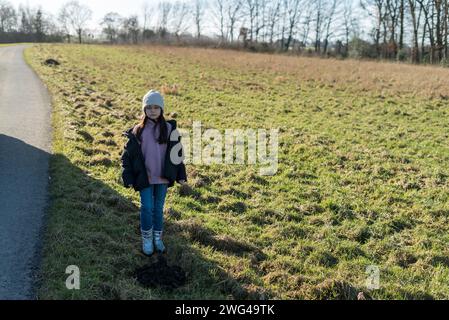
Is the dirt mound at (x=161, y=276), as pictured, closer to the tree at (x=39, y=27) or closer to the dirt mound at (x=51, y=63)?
the dirt mound at (x=51, y=63)

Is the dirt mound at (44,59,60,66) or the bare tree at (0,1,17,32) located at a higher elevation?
the bare tree at (0,1,17,32)

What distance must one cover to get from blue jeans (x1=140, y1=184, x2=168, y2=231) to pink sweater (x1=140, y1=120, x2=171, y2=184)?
0.13 meters

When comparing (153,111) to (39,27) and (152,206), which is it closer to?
(152,206)

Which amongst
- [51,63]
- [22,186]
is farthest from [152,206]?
[51,63]

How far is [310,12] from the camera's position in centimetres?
7388

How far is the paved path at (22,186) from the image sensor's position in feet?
14.7

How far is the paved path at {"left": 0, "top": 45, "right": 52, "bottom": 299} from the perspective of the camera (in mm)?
4480

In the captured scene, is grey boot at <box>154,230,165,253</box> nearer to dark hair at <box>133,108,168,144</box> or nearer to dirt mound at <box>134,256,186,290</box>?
dirt mound at <box>134,256,186,290</box>

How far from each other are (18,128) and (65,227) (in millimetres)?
5900

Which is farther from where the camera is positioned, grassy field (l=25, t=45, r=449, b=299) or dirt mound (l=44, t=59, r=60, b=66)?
dirt mound (l=44, t=59, r=60, b=66)

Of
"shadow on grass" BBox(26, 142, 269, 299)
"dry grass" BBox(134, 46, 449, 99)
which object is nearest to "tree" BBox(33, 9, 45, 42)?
A: "dry grass" BBox(134, 46, 449, 99)

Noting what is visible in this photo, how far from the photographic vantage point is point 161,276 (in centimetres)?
462

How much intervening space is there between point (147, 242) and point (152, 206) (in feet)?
1.44
